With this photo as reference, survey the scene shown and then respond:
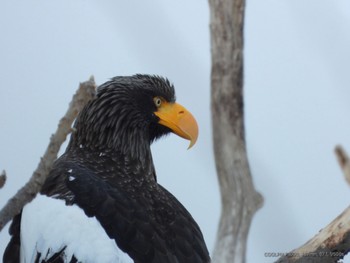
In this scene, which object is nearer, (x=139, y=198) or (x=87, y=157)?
(x=139, y=198)

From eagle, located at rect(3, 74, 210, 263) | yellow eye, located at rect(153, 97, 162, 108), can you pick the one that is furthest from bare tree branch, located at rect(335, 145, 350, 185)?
yellow eye, located at rect(153, 97, 162, 108)

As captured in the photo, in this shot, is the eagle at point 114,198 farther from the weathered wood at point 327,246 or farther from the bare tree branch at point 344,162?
the bare tree branch at point 344,162

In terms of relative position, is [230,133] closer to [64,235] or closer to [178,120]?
[64,235]

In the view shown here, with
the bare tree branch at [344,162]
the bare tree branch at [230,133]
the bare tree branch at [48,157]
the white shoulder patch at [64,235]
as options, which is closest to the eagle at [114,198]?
the white shoulder patch at [64,235]

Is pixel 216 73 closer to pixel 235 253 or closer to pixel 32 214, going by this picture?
pixel 235 253

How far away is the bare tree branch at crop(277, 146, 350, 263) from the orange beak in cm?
135

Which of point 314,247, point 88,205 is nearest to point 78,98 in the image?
point 314,247

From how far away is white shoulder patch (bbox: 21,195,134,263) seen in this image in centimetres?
272

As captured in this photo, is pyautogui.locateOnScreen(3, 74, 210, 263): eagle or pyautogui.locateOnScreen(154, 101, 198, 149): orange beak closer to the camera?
pyautogui.locateOnScreen(3, 74, 210, 263): eagle

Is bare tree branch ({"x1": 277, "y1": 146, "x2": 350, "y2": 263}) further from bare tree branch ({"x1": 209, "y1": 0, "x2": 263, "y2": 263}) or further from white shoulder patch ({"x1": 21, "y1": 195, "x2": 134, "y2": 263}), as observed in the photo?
white shoulder patch ({"x1": 21, "y1": 195, "x2": 134, "y2": 263})

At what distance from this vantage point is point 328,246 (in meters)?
2.21

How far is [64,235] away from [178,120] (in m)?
0.98

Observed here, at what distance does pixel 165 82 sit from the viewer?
3.71 meters

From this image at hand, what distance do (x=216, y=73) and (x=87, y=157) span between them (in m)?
1.68
